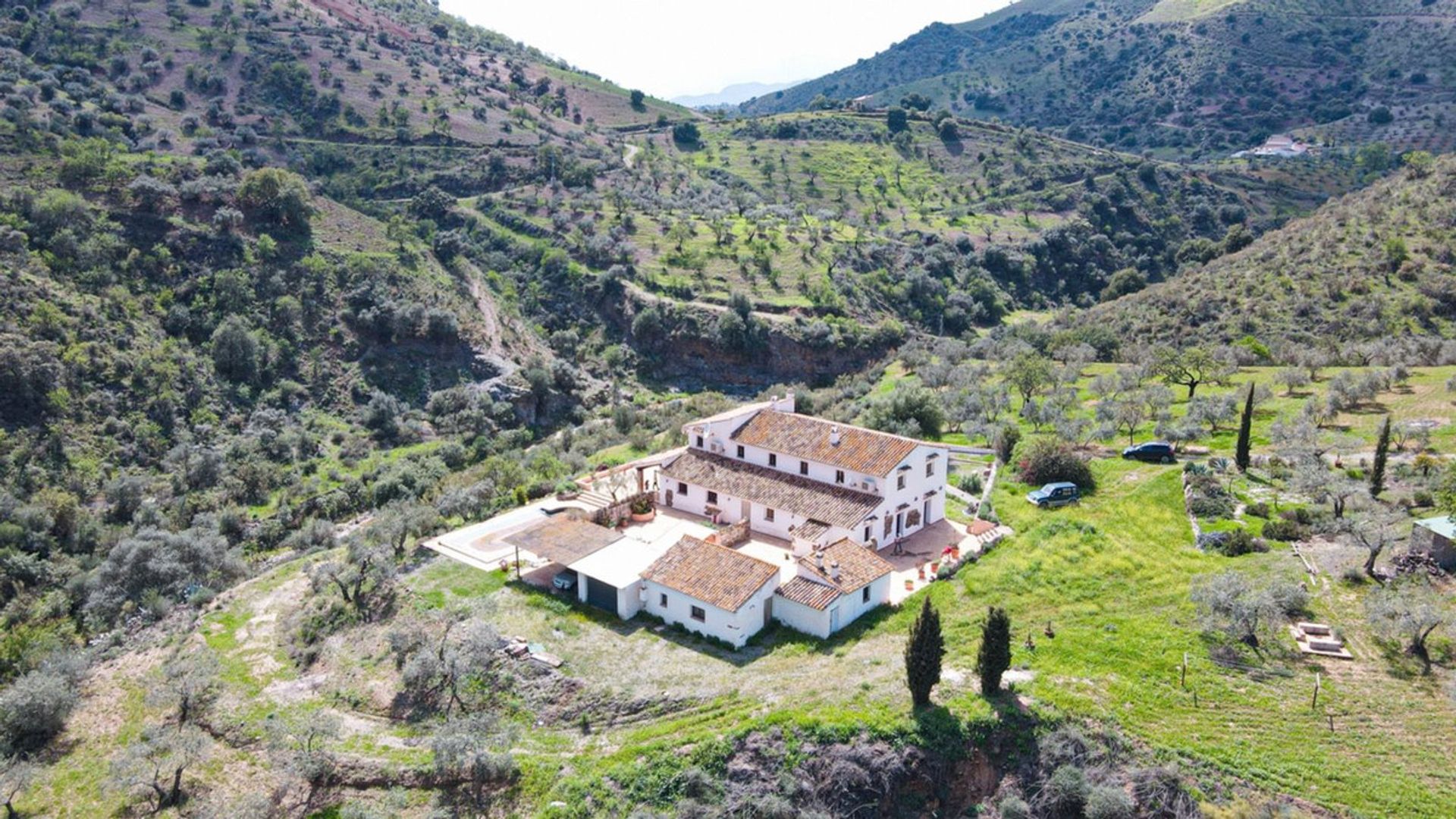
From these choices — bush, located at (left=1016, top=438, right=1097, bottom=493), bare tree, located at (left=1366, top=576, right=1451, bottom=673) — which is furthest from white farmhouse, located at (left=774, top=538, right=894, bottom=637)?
bare tree, located at (left=1366, top=576, right=1451, bottom=673)

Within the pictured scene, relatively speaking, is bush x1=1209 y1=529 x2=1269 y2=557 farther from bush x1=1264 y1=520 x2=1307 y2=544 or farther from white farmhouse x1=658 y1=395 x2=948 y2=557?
white farmhouse x1=658 y1=395 x2=948 y2=557

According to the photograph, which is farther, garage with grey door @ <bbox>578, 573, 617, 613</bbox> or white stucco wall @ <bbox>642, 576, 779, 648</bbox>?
garage with grey door @ <bbox>578, 573, 617, 613</bbox>

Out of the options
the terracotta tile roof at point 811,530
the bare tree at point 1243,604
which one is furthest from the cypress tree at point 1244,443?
the terracotta tile roof at point 811,530

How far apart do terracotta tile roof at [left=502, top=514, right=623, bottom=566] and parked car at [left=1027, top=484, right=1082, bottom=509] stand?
17803 mm

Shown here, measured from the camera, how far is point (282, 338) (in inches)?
2242

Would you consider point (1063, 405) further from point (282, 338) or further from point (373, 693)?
point (282, 338)

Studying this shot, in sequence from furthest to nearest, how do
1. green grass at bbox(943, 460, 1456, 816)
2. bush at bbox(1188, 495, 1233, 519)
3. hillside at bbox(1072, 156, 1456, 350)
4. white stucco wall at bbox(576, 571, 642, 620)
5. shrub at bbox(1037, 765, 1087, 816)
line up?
hillside at bbox(1072, 156, 1456, 350) < bush at bbox(1188, 495, 1233, 519) < white stucco wall at bbox(576, 571, 642, 620) < shrub at bbox(1037, 765, 1087, 816) < green grass at bbox(943, 460, 1456, 816)

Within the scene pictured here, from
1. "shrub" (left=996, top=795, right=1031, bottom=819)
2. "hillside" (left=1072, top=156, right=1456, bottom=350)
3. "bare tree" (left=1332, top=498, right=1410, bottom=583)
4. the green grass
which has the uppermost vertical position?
"hillside" (left=1072, top=156, right=1456, bottom=350)

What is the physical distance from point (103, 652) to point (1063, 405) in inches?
1789

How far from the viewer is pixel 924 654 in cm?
2348

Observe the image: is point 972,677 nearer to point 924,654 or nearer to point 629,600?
point 924,654

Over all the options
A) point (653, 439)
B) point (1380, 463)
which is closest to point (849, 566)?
point (1380, 463)

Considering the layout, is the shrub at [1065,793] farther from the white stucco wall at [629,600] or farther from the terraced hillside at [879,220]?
the terraced hillside at [879,220]

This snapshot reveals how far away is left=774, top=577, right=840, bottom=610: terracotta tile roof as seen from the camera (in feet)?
93.5
